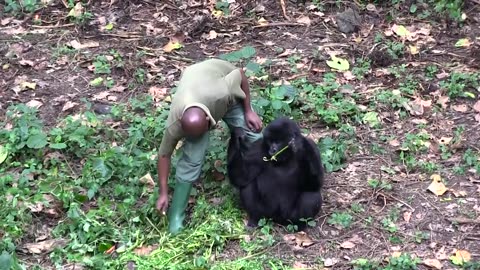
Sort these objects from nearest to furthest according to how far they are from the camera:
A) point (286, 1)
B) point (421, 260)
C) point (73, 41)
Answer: point (421, 260) → point (73, 41) → point (286, 1)

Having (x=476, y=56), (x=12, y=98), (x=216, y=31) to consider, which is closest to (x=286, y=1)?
(x=216, y=31)

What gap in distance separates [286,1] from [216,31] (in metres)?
1.02

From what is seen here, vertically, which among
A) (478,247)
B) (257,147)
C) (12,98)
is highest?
(257,147)

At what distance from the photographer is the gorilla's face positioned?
15.1 feet

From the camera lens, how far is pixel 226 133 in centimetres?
578

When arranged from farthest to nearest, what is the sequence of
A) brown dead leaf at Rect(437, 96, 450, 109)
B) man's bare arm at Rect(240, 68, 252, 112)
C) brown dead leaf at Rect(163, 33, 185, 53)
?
brown dead leaf at Rect(163, 33, 185, 53) < brown dead leaf at Rect(437, 96, 450, 109) < man's bare arm at Rect(240, 68, 252, 112)

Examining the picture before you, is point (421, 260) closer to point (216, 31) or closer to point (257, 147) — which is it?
point (257, 147)

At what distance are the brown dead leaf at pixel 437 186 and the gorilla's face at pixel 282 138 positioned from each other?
46.9 inches

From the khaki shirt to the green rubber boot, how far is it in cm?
30

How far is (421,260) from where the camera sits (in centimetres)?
446

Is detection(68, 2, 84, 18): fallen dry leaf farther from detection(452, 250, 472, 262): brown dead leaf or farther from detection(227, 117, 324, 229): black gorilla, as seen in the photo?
detection(452, 250, 472, 262): brown dead leaf

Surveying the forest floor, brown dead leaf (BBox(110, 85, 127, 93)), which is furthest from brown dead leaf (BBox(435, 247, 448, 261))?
Result: brown dead leaf (BBox(110, 85, 127, 93))

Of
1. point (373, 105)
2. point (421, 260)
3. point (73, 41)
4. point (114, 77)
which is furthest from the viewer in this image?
point (73, 41)

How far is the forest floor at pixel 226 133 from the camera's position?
4668 millimetres
